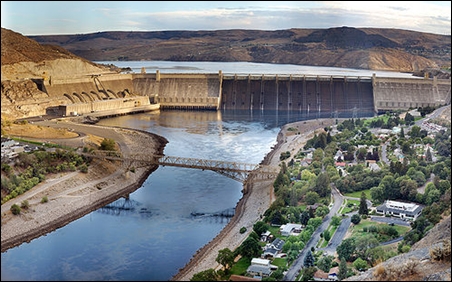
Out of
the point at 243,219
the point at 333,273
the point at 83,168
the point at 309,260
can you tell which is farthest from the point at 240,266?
the point at 83,168

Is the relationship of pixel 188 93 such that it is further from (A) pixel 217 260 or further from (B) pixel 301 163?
(A) pixel 217 260

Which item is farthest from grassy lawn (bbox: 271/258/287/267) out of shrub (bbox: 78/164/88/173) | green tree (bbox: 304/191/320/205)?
shrub (bbox: 78/164/88/173)

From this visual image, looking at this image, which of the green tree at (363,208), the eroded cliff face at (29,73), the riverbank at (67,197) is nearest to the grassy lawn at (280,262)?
the green tree at (363,208)

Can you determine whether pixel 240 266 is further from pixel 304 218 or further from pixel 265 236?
pixel 304 218

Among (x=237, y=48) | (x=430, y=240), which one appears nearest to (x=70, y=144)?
(x=430, y=240)

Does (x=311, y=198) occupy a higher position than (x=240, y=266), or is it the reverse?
(x=311, y=198)

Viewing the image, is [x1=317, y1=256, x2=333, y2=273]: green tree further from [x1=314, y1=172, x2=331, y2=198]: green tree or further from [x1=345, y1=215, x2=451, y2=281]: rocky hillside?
[x1=314, y1=172, x2=331, y2=198]: green tree

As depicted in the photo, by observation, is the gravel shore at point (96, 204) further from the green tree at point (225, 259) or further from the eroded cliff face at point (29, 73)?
the eroded cliff face at point (29, 73)
